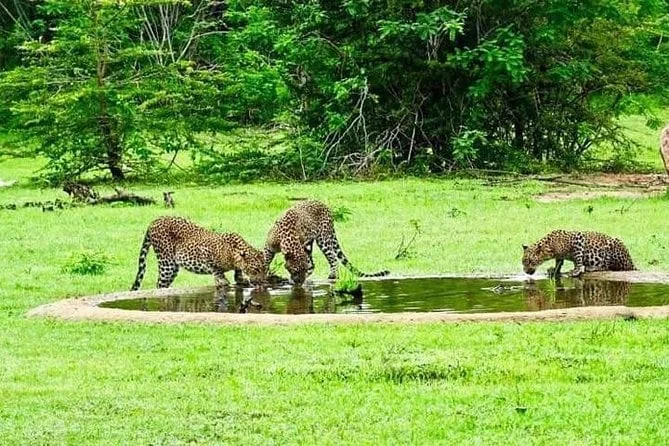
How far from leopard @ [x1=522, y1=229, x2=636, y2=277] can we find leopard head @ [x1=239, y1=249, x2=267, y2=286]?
113 inches

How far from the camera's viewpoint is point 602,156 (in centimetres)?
3284

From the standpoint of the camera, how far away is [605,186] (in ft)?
87.5

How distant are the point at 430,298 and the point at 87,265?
15.4 ft

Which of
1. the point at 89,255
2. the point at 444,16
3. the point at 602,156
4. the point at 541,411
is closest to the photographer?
the point at 541,411

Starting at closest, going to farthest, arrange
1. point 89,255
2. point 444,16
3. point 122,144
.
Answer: point 89,255 < point 444,16 < point 122,144

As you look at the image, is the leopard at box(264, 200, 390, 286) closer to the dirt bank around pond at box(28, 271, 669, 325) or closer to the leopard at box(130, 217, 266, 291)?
the leopard at box(130, 217, 266, 291)

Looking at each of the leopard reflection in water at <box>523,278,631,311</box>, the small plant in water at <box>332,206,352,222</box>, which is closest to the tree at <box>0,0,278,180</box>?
the small plant in water at <box>332,206,352,222</box>

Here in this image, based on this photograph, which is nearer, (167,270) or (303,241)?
(167,270)

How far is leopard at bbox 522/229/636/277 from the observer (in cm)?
1439

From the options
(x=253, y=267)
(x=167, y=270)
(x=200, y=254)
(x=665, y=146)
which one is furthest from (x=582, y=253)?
(x=665, y=146)

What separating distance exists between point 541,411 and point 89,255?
9645mm

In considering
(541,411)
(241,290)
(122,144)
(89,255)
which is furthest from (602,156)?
(541,411)

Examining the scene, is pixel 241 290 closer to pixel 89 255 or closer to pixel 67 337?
pixel 67 337

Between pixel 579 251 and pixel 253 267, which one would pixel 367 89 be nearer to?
pixel 579 251
